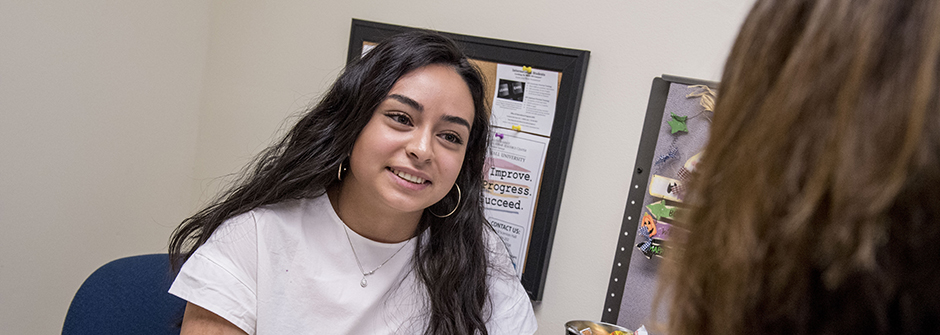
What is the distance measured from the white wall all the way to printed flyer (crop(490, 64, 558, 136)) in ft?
3.59

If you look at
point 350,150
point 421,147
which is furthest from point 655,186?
point 350,150

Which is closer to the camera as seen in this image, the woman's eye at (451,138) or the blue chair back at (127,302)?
the blue chair back at (127,302)

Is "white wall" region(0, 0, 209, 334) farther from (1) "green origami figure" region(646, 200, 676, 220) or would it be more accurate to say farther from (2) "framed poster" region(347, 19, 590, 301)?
(1) "green origami figure" region(646, 200, 676, 220)

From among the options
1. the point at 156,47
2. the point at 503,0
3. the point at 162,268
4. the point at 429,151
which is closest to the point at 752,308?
the point at 429,151

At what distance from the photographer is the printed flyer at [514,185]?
1.68m

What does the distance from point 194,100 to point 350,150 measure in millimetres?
1051

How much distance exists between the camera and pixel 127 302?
1271 millimetres

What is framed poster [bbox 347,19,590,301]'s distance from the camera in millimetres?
1644

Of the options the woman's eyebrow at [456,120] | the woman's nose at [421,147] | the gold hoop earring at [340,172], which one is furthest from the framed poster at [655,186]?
the gold hoop earring at [340,172]

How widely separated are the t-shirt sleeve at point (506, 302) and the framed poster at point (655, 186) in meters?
0.26

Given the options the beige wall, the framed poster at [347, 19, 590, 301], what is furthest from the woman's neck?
the beige wall

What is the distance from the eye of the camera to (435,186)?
1322mm

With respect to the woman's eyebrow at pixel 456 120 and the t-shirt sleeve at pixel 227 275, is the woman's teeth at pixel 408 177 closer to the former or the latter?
the woman's eyebrow at pixel 456 120

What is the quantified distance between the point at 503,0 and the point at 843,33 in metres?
1.46
